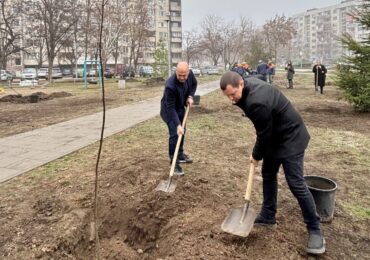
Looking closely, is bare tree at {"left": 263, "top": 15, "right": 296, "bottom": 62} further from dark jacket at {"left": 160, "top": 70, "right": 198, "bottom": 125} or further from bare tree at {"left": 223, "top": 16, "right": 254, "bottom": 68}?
dark jacket at {"left": 160, "top": 70, "right": 198, "bottom": 125}

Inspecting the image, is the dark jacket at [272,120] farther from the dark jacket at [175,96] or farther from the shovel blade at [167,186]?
the dark jacket at [175,96]

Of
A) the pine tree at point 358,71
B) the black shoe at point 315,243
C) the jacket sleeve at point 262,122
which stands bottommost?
the black shoe at point 315,243

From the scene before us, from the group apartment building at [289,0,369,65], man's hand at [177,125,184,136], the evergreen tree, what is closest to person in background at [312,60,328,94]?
the evergreen tree

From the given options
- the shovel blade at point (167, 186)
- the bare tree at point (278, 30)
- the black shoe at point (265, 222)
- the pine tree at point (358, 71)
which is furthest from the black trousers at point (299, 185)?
the bare tree at point (278, 30)

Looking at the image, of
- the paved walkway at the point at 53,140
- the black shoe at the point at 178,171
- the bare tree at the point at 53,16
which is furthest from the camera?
the bare tree at the point at 53,16

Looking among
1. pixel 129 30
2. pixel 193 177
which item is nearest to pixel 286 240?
pixel 193 177

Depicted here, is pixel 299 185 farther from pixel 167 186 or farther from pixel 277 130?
pixel 167 186

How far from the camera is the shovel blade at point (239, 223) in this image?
3336 mm

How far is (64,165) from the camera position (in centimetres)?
611

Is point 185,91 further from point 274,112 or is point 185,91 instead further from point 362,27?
point 362,27

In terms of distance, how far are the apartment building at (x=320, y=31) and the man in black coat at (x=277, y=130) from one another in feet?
287

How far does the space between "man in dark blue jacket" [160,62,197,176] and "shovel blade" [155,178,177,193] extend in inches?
21.2

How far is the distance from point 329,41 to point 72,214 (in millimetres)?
98992

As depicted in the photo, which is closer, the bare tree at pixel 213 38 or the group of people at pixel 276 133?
the group of people at pixel 276 133
